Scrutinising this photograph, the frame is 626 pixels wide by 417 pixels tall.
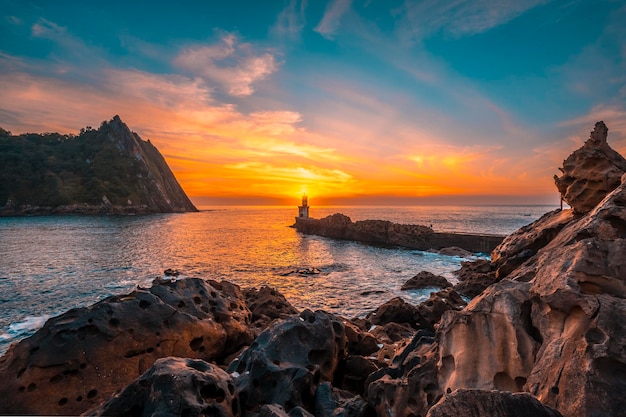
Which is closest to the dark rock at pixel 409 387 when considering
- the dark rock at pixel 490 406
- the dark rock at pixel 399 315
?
the dark rock at pixel 490 406

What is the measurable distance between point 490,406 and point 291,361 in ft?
13.3

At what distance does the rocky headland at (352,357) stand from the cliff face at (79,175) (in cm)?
12803

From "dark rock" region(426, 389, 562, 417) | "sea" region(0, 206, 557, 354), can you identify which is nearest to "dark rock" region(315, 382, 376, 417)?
"dark rock" region(426, 389, 562, 417)

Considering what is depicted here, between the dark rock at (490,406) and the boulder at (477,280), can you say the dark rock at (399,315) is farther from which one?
the dark rock at (490,406)

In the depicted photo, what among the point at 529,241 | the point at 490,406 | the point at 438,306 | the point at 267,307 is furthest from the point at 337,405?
the point at 529,241

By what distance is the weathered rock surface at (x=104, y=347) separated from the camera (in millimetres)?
6719

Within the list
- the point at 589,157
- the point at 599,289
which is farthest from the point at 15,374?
the point at 589,157

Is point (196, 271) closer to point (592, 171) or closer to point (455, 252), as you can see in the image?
point (592, 171)

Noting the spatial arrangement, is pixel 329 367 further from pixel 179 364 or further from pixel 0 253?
pixel 0 253

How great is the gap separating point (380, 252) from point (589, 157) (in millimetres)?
27238

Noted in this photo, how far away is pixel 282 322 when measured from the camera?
6625mm

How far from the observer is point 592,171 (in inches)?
512

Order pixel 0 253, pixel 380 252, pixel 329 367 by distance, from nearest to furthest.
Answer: pixel 329 367
pixel 0 253
pixel 380 252

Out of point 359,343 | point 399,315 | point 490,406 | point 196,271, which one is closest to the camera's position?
point 490,406
